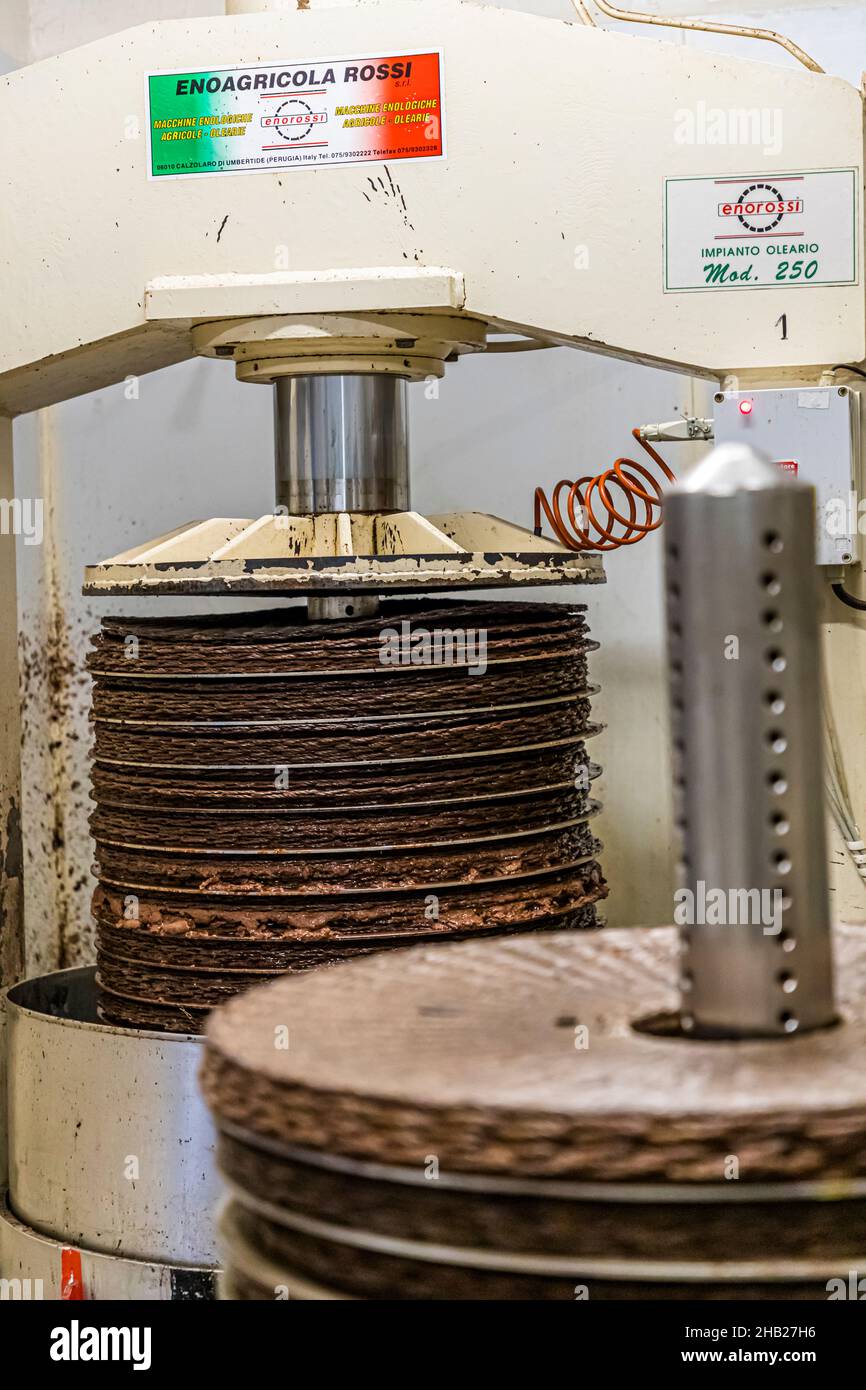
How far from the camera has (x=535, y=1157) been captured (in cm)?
61

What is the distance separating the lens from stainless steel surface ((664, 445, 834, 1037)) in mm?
687

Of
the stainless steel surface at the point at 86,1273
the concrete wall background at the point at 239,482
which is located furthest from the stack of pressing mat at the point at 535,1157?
the concrete wall background at the point at 239,482

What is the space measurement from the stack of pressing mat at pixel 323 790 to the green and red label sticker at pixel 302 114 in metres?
0.56

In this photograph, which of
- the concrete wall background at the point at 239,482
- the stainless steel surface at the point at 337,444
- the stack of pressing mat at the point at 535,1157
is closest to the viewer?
the stack of pressing mat at the point at 535,1157

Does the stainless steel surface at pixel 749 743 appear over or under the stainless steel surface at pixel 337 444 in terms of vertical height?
under

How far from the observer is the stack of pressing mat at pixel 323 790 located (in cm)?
197

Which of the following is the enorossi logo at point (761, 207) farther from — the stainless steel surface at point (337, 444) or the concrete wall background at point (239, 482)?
the concrete wall background at point (239, 482)

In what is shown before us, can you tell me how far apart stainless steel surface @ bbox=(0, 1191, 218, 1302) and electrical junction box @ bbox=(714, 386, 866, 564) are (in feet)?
3.78

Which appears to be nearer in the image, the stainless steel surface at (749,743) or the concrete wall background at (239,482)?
the stainless steel surface at (749,743)

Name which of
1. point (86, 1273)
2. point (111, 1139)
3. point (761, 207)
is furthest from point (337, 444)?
point (86, 1273)

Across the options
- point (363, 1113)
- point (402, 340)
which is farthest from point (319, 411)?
point (363, 1113)

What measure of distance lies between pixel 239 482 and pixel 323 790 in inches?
53.5

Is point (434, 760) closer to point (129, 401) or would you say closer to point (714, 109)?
point (714, 109)

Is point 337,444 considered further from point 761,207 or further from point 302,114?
point 761,207
